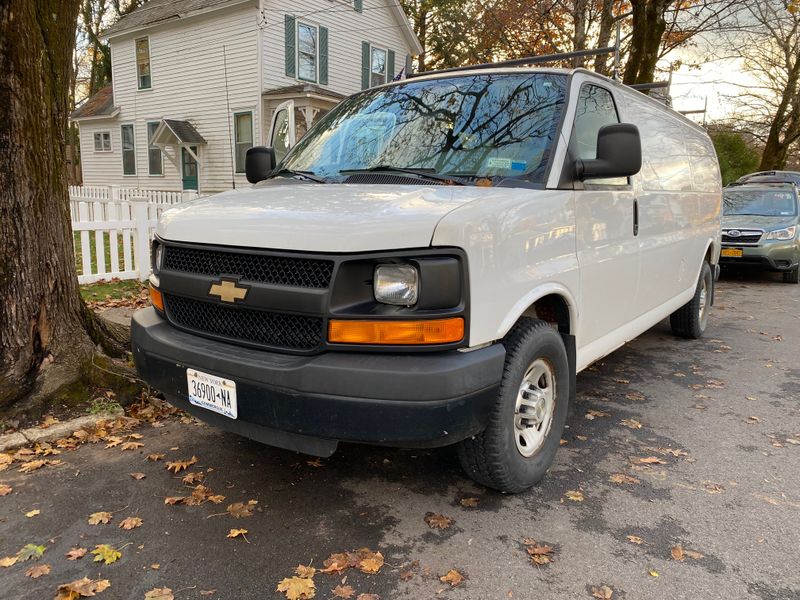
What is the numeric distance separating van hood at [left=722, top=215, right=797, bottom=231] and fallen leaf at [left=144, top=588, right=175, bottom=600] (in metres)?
11.4

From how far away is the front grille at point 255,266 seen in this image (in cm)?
246

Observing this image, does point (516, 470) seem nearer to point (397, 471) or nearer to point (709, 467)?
point (397, 471)

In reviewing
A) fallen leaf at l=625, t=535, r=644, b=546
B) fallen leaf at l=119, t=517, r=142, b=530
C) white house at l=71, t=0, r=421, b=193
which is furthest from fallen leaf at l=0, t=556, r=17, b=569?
white house at l=71, t=0, r=421, b=193

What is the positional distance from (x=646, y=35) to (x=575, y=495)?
1368 cm

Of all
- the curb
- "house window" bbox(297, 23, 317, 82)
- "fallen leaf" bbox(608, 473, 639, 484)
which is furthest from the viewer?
"house window" bbox(297, 23, 317, 82)

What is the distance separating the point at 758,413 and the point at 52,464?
472 cm

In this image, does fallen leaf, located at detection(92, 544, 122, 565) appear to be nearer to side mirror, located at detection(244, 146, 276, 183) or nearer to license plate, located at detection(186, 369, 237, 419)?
license plate, located at detection(186, 369, 237, 419)

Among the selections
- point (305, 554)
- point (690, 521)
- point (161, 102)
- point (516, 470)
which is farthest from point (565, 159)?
point (161, 102)

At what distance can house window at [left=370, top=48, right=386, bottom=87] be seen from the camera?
21812 mm

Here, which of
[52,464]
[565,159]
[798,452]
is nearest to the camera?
[565,159]

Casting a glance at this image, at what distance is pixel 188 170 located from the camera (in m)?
21.3

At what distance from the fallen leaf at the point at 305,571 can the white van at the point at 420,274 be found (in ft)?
1.54

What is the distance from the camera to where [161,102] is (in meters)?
21.6

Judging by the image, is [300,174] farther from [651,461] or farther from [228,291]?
[651,461]
